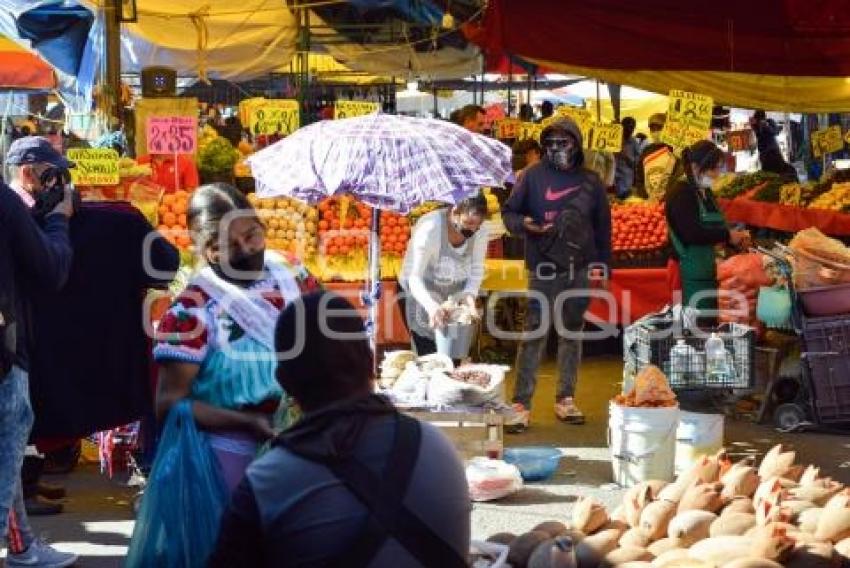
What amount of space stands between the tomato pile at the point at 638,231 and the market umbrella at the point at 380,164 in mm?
4070

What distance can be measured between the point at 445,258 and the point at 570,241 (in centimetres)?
103

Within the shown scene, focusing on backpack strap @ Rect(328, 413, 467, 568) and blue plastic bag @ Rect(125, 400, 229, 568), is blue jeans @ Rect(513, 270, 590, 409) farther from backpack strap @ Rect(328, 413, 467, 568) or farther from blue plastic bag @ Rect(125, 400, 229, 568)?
backpack strap @ Rect(328, 413, 467, 568)

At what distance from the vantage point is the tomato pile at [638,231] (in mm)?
11797

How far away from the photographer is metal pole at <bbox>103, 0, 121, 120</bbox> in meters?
10.4

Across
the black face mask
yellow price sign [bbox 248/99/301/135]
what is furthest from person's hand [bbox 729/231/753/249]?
the black face mask

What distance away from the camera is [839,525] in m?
4.97

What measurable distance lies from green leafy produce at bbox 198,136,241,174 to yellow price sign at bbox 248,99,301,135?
34 centimetres

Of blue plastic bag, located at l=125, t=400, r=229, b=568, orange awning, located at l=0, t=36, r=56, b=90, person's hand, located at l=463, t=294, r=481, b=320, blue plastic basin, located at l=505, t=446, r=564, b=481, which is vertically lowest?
blue plastic basin, located at l=505, t=446, r=564, b=481

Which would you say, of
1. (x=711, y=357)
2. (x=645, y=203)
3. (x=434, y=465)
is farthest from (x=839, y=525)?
(x=645, y=203)

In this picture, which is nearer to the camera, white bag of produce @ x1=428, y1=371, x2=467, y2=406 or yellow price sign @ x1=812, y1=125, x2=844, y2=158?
white bag of produce @ x1=428, y1=371, x2=467, y2=406

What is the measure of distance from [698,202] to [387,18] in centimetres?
650

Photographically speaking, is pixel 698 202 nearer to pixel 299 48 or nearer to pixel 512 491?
pixel 512 491

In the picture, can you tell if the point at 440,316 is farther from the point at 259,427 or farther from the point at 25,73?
the point at 25,73

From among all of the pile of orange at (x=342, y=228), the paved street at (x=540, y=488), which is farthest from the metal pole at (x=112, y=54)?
the paved street at (x=540, y=488)
